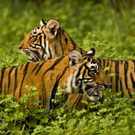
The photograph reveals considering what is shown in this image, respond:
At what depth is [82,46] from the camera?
9.83 meters

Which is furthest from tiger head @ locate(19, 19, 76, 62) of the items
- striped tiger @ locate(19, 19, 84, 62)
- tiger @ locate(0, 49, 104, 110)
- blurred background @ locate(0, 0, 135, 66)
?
tiger @ locate(0, 49, 104, 110)

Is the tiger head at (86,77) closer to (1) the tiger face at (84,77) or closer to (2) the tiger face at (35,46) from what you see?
(1) the tiger face at (84,77)

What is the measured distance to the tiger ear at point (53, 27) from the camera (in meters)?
8.12

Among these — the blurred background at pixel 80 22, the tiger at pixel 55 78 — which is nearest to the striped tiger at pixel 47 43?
the blurred background at pixel 80 22

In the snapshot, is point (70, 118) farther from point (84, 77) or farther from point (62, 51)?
point (62, 51)

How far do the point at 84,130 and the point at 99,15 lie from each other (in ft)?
29.1

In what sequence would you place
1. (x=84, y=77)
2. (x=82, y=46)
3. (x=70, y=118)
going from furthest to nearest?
(x=82, y=46)
(x=84, y=77)
(x=70, y=118)

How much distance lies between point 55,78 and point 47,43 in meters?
1.17

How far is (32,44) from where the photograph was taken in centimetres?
832

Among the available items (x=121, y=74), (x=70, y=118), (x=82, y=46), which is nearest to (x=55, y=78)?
(x=70, y=118)

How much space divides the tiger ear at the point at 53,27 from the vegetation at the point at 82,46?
0.58 meters

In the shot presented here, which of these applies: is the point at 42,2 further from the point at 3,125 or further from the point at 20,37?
the point at 3,125

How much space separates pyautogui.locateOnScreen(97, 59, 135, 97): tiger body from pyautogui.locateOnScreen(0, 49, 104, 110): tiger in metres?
0.33

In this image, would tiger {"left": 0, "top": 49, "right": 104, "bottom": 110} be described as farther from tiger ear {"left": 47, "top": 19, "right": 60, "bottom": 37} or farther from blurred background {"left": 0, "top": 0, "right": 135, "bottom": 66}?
blurred background {"left": 0, "top": 0, "right": 135, "bottom": 66}
